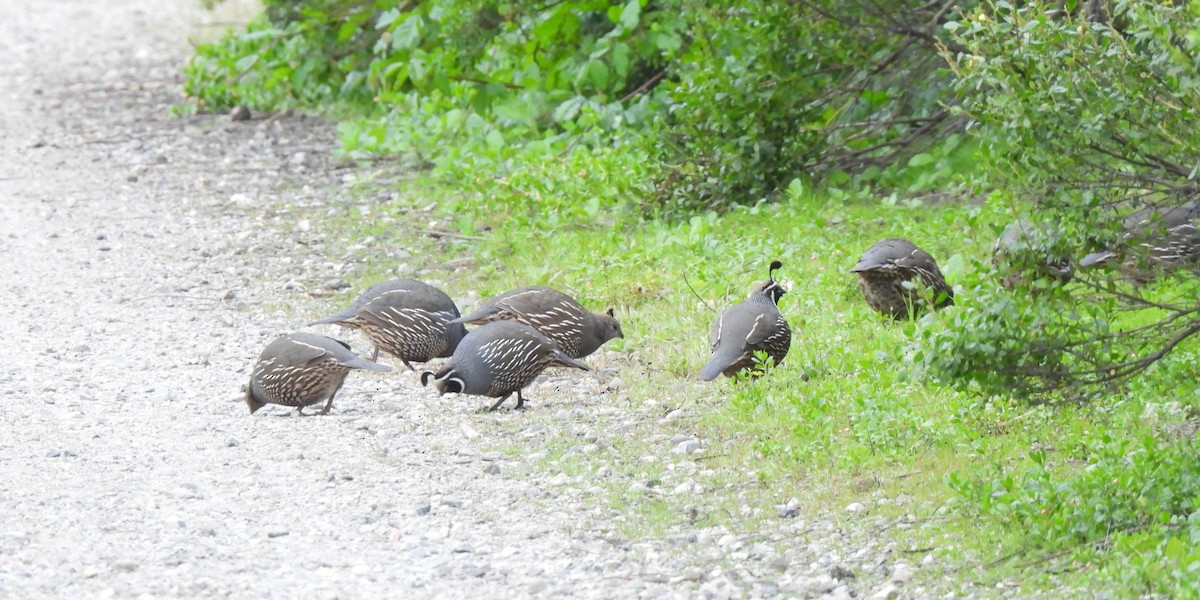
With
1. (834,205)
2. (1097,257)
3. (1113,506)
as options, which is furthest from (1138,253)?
(834,205)

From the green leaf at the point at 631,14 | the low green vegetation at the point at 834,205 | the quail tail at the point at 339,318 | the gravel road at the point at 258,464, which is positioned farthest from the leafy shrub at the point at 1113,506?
the green leaf at the point at 631,14

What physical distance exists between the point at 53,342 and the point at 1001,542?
5.92 m

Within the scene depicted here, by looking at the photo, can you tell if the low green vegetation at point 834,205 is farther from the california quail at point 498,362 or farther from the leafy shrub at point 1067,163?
the california quail at point 498,362

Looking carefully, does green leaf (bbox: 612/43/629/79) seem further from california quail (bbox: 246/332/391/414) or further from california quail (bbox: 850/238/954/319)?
california quail (bbox: 246/332/391/414)

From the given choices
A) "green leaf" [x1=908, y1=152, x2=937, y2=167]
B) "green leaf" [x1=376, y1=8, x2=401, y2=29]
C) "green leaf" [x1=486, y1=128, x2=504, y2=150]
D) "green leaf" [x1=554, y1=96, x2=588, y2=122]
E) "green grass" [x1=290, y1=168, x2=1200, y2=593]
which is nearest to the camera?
"green grass" [x1=290, y1=168, x2=1200, y2=593]

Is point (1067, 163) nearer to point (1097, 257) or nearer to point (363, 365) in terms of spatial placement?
point (1097, 257)

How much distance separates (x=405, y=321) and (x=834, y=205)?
3.70 m

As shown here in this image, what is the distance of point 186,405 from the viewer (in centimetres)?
812

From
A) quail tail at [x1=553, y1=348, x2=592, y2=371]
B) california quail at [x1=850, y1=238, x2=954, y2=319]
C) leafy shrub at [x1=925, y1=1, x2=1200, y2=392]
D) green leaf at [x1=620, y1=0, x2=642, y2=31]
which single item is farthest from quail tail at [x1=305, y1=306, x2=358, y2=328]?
green leaf at [x1=620, y1=0, x2=642, y2=31]

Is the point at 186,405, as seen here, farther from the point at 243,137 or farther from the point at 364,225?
the point at 243,137

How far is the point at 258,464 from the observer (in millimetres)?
7141

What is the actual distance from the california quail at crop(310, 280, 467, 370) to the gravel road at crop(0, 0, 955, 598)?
0.77 feet

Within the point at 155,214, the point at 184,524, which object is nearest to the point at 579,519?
the point at 184,524

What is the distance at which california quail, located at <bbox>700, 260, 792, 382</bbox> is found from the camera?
8.00 metres
